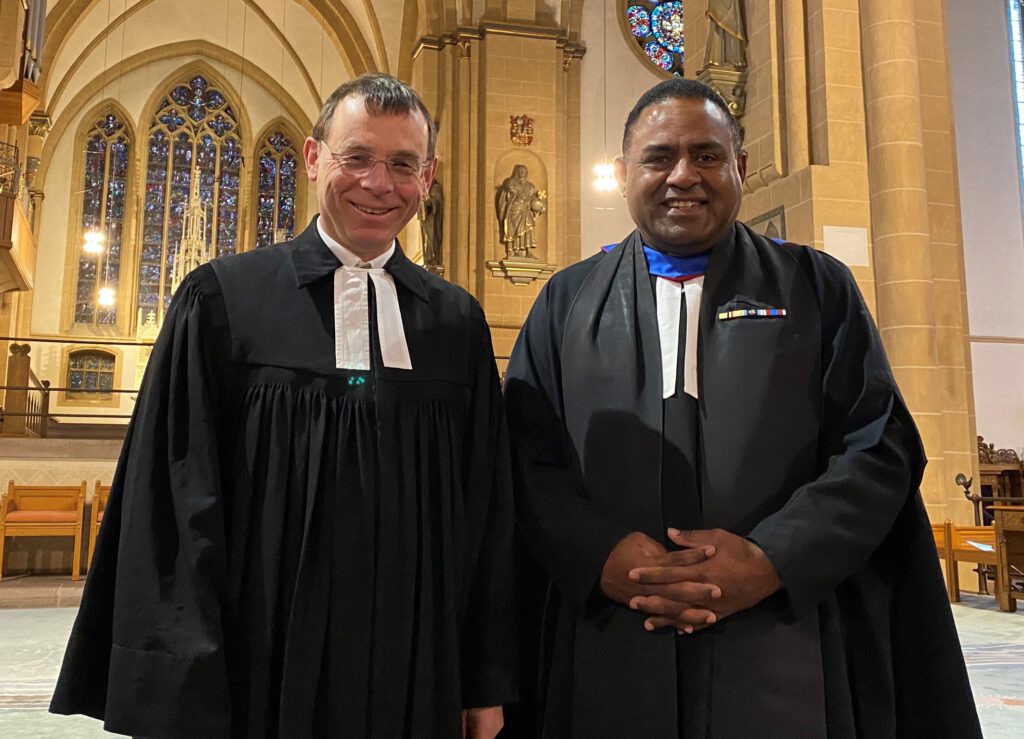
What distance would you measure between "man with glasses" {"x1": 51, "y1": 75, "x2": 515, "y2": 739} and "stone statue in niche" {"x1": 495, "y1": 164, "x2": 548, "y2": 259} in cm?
1183

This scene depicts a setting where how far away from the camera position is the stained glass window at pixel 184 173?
22484mm

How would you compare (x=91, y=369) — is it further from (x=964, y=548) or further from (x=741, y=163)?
(x=741, y=163)

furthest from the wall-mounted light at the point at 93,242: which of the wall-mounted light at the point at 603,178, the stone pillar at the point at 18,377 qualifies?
the wall-mounted light at the point at 603,178

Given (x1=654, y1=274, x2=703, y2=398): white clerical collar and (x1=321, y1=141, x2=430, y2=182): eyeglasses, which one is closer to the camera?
(x1=321, y1=141, x2=430, y2=182): eyeglasses

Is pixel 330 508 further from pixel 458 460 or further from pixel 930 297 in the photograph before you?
pixel 930 297

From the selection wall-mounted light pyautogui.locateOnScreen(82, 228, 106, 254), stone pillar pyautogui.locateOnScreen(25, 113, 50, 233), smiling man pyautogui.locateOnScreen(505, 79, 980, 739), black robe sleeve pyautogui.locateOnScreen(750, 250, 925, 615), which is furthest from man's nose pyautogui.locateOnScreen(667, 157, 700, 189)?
wall-mounted light pyautogui.locateOnScreen(82, 228, 106, 254)

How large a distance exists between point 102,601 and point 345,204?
0.78 metres

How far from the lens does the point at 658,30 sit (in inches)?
655

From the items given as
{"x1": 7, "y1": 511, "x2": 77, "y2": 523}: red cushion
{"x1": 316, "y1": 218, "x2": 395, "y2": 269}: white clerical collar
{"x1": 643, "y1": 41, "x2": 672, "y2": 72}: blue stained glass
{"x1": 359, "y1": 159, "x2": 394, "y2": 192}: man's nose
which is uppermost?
{"x1": 643, "y1": 41, "x2": 672, "y2": 72}: blue stained glass

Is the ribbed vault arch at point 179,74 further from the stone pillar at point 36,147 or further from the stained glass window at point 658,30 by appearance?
the stained glass window at point 658,30

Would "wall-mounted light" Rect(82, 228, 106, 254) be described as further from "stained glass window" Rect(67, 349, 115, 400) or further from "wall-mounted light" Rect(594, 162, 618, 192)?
"wall-mounted light" Rect(594, 162, 618, 192)

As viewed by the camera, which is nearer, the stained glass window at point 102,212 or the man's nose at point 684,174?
the man's nose at point 684,174

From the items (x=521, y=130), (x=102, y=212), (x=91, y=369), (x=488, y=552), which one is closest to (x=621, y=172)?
(x=488, y=552)

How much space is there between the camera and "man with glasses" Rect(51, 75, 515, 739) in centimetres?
153
